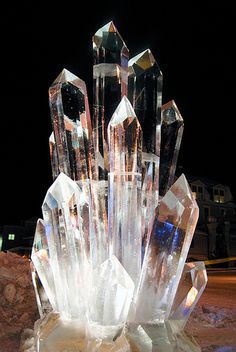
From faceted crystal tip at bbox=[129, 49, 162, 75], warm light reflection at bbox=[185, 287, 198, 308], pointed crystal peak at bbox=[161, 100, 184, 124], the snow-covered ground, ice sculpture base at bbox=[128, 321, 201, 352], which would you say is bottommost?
the snow-covered ground

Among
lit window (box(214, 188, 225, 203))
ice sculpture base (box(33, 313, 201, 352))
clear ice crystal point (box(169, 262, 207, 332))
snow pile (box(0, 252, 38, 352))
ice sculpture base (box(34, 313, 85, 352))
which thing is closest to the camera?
ice sculpture base (box(33, 313, 201, 352))

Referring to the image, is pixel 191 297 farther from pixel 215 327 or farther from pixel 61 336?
pixel 215 327

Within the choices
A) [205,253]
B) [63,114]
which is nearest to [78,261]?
[63,114]

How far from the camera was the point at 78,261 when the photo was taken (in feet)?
8.25

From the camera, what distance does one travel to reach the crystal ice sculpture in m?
2.20

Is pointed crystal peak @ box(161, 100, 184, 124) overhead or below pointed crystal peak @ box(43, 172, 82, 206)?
overhead

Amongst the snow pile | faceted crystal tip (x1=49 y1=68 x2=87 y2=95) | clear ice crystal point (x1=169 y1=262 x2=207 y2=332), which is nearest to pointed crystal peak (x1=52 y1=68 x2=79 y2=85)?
faceted crystal tip (x1=49 y1=68 x2=87 y2=95)

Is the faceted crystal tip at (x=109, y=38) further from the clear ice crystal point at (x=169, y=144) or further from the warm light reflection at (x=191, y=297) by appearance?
the warm light reflection at (x=191, y=297)

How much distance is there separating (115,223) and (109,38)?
4.35 ft

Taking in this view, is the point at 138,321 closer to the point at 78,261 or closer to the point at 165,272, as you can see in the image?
the point at 165,272

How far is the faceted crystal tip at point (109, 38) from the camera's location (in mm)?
2580

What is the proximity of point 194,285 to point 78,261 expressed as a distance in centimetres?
83

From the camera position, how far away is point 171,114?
2.95m

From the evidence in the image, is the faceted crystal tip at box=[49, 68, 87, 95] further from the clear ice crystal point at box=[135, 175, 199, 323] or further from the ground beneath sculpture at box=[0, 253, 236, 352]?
the ground beneath sculpture at box=[0, 253, 236, 352]
